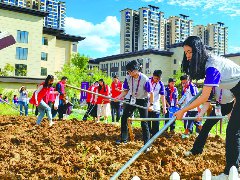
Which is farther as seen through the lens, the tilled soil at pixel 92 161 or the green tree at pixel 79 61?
the green tree at pixel 79 61

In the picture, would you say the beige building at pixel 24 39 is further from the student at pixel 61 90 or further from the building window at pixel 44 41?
the student at pixel 61 90

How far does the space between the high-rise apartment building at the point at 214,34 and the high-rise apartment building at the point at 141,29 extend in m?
15.2

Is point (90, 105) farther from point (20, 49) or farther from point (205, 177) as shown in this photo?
point (20, 49)

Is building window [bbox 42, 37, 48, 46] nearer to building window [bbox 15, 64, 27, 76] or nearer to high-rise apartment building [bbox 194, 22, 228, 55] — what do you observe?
building window [bbox 15, 64, 27, 76]

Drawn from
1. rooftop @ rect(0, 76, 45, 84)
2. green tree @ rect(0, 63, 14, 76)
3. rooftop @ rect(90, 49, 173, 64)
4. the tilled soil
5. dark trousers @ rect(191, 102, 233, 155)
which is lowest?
the tilled soil

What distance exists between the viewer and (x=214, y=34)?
12562 cm

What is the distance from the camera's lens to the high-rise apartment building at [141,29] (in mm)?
103938

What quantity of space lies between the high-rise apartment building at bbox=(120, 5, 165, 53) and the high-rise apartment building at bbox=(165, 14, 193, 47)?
2.02 meters

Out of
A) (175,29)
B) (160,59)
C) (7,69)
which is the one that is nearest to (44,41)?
(7,69)

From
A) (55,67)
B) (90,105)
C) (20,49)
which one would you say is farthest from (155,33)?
(90,105)

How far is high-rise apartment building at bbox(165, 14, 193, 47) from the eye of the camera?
118 metres

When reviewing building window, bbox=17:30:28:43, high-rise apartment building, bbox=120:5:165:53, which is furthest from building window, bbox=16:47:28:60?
high-rise apartment building, bbox=120:5:165:53

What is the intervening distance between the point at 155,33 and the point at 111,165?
11166 cm

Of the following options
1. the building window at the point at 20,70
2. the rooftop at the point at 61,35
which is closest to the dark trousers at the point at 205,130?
the building window at the point at 20,70
